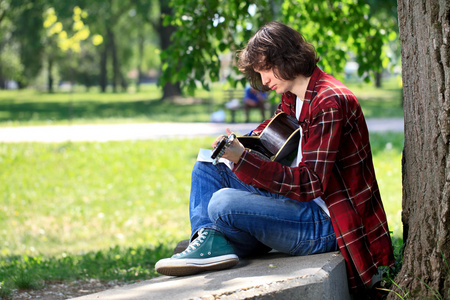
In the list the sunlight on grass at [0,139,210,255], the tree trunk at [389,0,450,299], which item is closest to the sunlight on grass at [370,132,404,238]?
the sunlight on grass at [0,139,210,255]

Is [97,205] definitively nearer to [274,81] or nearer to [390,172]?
[390,172]

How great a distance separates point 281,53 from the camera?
2.61m

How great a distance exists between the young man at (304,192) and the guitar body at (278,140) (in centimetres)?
8

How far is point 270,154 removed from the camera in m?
2.93

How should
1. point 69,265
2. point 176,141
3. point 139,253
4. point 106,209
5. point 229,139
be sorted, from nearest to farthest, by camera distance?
point 229,139, point 69,265, point 139,253, point 106,209, point 176,141

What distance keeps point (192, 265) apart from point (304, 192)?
646 mm

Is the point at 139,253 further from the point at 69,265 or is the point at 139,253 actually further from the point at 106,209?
the point at 106,209

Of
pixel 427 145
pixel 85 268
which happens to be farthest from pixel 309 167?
pixel 85 268

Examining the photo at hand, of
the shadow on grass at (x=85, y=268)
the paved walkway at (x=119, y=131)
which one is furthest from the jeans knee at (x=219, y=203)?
the paved walkway at (x=119, y=131)

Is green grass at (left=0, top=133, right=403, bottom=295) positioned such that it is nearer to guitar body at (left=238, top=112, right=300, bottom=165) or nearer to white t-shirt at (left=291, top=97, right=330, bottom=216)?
guitar body at (left=238, top=112, right=300, bottom=165)

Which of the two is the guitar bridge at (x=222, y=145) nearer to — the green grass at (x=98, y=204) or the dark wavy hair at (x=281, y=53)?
the dark wavy hair at (x=281, y=53)

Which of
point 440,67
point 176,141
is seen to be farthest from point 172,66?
point 176,141

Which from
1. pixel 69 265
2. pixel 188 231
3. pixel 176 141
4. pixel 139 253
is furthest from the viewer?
pixel 176 141

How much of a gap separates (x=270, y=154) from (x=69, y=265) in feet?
A: 7.84
